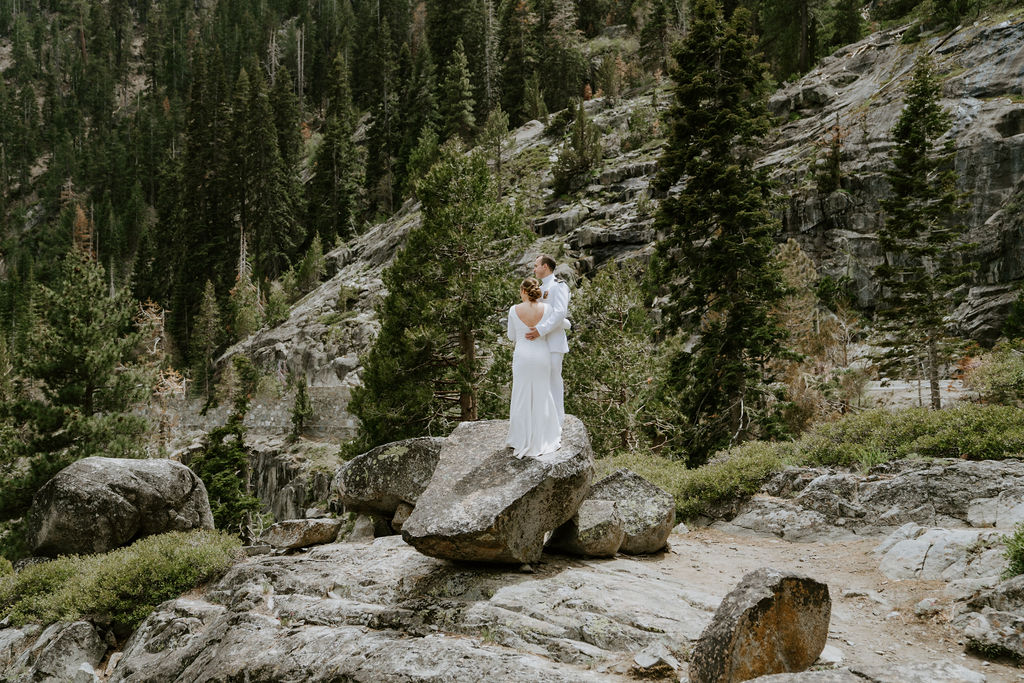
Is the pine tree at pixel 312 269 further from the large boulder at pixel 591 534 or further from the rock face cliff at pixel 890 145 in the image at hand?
the large boulder at pixel 591 534

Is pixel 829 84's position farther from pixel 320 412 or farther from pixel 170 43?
pixel 170 43

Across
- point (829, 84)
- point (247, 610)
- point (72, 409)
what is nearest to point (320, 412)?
point (72, 409)

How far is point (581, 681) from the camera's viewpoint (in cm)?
513

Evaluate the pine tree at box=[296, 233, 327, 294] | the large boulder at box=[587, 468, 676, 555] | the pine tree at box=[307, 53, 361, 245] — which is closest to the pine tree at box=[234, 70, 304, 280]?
the pine tree at box=[307, 53, 361, 245]

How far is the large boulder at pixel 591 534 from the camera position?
8180 millimetres

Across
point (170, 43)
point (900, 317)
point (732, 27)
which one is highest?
point (170, 43)

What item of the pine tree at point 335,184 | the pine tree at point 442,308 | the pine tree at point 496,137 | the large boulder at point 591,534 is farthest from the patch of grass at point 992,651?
the pine tree at point 335,184

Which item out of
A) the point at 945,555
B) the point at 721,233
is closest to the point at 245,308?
Answer: the point at 721,233

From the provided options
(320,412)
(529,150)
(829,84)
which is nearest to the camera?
(320,412)

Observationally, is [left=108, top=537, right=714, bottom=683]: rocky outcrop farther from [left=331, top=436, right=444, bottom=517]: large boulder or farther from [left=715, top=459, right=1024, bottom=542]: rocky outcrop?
[left=715, top=459, right=1024, bottom=542]: rocky outcrop

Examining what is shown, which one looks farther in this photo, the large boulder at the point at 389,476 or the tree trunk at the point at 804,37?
the tree trunk at the point at 804,37

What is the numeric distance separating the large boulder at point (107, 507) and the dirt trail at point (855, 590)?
12733mm

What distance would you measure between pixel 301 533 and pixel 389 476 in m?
1.95

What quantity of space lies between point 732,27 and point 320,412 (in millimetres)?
28459
